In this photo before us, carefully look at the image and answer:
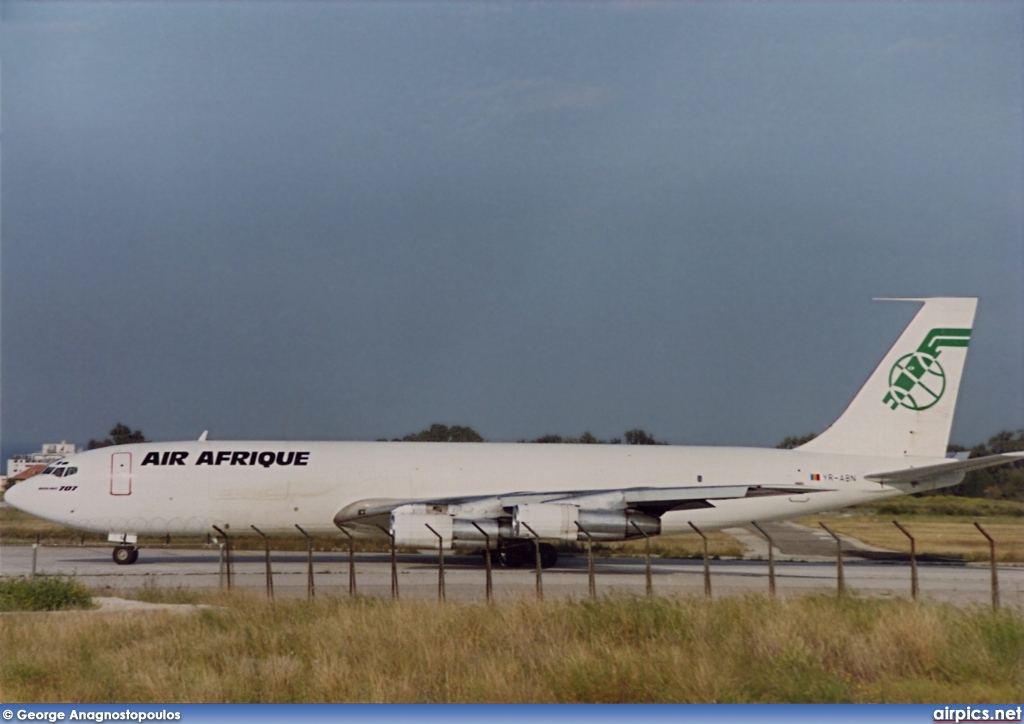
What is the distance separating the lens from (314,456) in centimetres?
3055

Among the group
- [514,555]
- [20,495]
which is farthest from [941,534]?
[20,495]

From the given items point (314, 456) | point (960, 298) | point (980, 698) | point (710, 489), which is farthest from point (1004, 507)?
point (980, 698)

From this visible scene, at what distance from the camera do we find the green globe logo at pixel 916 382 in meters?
32.7

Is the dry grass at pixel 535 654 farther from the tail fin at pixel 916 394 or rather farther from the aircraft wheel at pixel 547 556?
the tail fin at pixel 916 394

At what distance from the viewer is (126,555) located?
30688 millimetres

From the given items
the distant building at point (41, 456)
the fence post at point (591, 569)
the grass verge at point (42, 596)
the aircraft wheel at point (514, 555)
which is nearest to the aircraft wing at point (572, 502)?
the aircraft wheel at point (514, 555)

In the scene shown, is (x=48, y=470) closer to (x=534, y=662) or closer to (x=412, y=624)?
(x=412, y=624)

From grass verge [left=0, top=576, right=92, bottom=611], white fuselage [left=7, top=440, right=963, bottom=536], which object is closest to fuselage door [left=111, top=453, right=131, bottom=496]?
white fuselage [left=7, top=440, right=963, bottom=536]

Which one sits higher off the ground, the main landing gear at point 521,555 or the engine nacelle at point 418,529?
the engine nacelle at point 418,529

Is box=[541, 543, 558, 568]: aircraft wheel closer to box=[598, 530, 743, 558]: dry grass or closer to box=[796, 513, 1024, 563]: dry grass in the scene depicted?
box=[598, 530, 743, 558]: dry grass

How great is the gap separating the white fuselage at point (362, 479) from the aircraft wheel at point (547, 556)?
5.34 feet

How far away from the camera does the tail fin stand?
107 feet

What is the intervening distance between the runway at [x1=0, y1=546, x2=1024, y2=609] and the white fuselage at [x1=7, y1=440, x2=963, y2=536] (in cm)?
137

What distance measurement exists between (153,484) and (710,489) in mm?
14645
